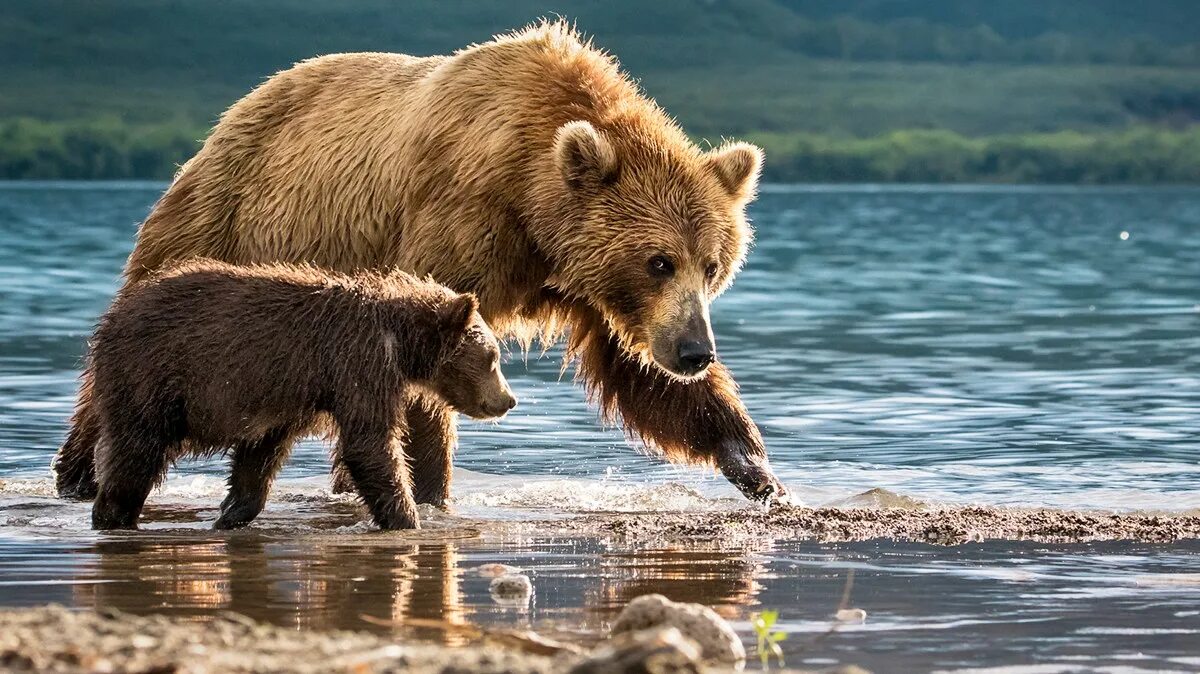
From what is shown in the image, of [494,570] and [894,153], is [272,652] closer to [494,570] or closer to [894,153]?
[494,570]

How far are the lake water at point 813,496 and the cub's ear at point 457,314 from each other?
850 mm

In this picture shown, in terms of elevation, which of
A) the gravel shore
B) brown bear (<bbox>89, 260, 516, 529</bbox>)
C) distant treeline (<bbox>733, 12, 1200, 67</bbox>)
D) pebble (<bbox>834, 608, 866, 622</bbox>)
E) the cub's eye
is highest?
distant treeline (<bbox>733, 12, 1200, 67</bbox>)

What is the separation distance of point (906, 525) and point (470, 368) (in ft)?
5.92

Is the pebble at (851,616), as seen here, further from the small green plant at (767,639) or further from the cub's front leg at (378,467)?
the cub's front leg at (378,467)

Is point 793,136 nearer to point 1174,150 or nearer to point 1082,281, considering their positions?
point 1174,150

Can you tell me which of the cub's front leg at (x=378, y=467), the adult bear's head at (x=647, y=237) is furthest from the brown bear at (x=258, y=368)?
the adult bear's head at (x=647, y=237)

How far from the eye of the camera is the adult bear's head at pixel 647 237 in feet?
29.1

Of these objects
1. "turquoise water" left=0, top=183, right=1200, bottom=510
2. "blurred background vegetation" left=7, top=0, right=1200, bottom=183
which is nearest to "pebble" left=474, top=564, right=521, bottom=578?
"turquoise water" left=0, top=183, right=1200, bottom=510

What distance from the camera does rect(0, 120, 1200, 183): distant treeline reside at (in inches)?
4557

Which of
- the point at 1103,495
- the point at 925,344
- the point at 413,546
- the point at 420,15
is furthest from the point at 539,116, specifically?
the point at 420,15

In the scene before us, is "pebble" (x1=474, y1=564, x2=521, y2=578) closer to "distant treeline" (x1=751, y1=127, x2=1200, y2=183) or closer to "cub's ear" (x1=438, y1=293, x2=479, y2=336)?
"cub's ear" (x1=438, y1=293, x2=479, y2=336)

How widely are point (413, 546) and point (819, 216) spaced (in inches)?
2628

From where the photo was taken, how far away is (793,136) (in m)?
123

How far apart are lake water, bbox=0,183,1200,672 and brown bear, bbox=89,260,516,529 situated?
289 millimetres
